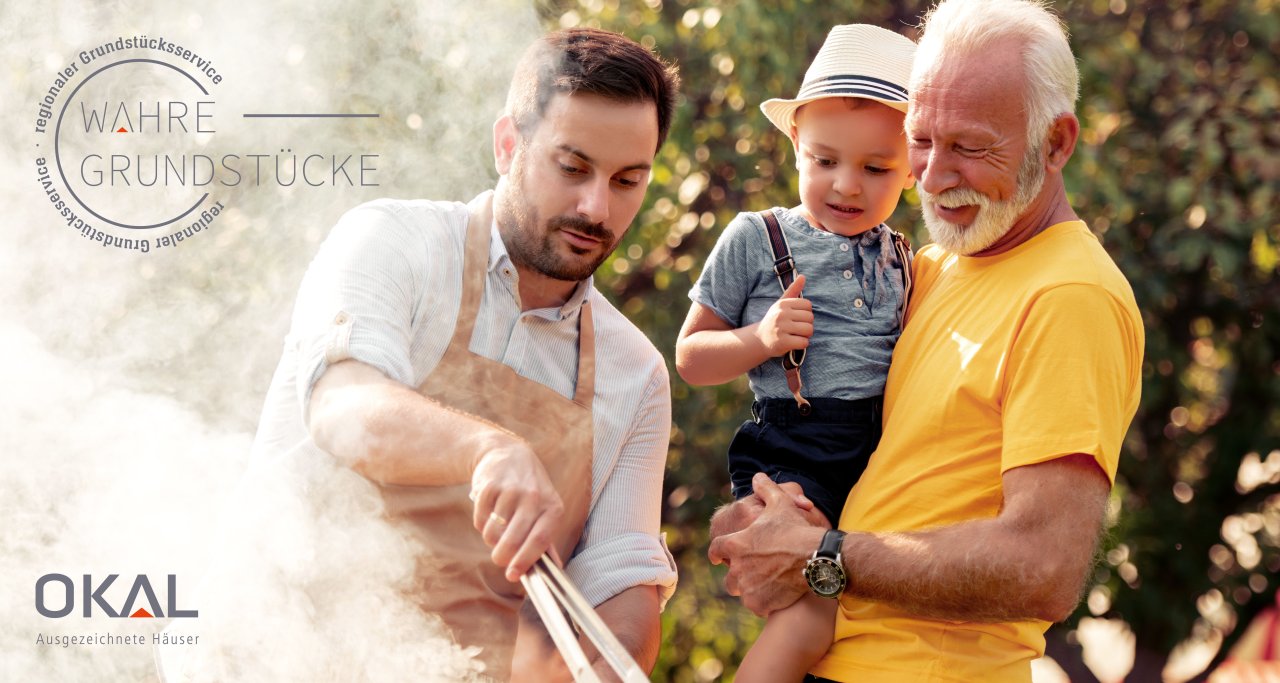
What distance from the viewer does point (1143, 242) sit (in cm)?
468

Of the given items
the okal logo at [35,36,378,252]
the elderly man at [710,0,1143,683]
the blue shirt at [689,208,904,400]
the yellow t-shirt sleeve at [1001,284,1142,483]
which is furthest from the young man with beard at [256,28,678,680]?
the yellow t-shirt sleeve at [1001,284,1142,483]

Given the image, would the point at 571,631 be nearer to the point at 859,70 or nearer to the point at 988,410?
the point at 988,410

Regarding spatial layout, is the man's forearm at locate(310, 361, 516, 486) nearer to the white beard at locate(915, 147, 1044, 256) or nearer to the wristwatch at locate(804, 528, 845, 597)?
the wristwatch at locate(804, 528, 845, 597)

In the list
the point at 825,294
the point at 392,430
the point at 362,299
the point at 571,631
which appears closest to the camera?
the point at 571,631

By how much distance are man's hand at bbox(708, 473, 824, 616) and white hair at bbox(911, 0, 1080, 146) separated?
67 centimetres

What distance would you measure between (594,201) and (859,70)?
1.60 feet

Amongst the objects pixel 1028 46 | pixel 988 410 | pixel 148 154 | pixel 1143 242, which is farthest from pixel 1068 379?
pixel 1143 242

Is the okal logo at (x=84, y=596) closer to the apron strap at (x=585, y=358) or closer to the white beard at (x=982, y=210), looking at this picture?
the apron strap at (x=585, y=358)

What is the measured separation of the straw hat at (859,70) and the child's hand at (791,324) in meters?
0.33

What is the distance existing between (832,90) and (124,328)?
4.65 feet

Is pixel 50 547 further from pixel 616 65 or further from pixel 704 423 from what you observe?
pixel 704 423

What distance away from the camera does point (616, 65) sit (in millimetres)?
2342

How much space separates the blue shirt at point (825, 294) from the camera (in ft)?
7.20

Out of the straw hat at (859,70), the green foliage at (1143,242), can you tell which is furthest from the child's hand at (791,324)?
the green foliage at (1143,242)
